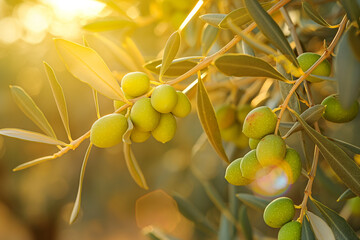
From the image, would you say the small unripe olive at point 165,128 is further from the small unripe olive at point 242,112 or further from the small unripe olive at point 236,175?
the small unripe olive at point 242,112

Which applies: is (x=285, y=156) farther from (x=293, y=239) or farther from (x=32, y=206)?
(x=32, y=206)

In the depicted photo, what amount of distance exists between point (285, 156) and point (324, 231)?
0.12 meters

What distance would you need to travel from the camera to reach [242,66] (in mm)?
527

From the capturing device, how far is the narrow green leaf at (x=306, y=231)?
0.54 metres

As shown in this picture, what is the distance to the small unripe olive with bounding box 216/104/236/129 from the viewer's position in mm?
988

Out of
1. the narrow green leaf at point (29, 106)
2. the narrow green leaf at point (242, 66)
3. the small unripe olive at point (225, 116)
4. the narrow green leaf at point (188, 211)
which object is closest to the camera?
the narrow green leaf at point (242, 66)

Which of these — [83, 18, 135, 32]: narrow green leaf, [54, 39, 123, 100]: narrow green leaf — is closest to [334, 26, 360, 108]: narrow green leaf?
[54, 39, 123, 100]: narrow green leaf

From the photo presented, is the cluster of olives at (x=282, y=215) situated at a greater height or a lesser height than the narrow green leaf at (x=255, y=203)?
greater

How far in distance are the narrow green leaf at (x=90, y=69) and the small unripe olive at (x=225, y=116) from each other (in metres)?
0.43

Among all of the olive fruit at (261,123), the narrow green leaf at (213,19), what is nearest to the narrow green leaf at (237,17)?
the narrow green leaf at (213,19)

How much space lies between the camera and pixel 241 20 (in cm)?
61

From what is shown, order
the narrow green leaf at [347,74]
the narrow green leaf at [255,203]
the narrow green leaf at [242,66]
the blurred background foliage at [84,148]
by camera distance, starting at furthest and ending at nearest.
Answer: the blurred background foliage at [84,148], the narrow green leaf at [255,203], the narrow green leaf at [242,66], the narrow green leaf at [347,74]

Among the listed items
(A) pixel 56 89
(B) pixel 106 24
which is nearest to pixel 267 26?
(A) pixel 56 89

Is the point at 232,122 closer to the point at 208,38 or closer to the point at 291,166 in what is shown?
the point at 208,38
